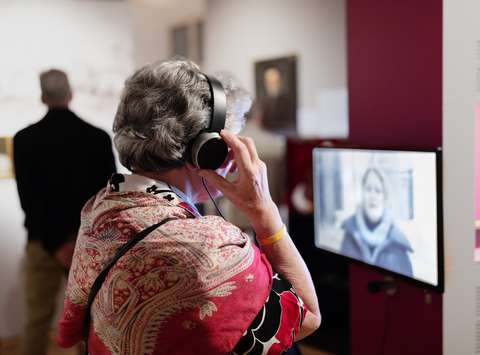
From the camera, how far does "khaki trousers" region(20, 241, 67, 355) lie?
2.03m

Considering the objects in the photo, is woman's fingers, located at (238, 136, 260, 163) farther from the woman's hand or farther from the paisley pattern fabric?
the paisley pattern fabric

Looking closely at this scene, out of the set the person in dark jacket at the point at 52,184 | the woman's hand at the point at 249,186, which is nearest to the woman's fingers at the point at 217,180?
the woman's hand at the point at 249,186

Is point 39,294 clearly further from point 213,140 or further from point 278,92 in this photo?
point 278,92

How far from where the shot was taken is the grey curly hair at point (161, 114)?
105 cm

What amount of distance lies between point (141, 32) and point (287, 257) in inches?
200

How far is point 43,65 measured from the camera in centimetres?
203

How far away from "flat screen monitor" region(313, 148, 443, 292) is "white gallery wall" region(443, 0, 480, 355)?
0.07 meters

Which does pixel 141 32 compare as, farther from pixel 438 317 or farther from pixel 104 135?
pixel 438 317

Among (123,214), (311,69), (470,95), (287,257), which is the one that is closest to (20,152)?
(123,214)

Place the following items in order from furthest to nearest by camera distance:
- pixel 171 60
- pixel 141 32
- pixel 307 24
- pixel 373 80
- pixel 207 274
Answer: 1. pixel 141 32
2. pixel 307 24
3. pixel 373 80
4. pixel 171 60
5. pixel 207 274

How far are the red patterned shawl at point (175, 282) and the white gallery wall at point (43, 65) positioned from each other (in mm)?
1059

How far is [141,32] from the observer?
5.77 meters

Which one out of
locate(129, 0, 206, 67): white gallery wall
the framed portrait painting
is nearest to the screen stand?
the framed portrait painting

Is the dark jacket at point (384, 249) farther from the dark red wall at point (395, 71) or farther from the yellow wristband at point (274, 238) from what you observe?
the yellow wristband at point (274, 238)
